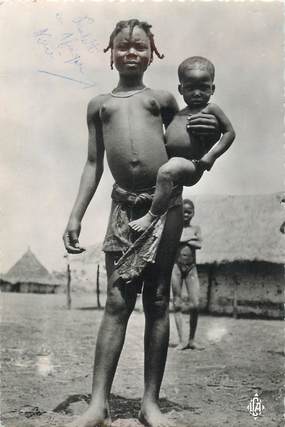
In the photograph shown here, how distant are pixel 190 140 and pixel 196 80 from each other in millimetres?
275

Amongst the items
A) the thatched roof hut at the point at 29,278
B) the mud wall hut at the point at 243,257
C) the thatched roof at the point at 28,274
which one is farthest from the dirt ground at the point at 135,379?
the thatched roof hut at the point at 29,278

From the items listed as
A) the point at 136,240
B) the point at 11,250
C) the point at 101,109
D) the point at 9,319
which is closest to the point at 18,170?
the point at 11,250

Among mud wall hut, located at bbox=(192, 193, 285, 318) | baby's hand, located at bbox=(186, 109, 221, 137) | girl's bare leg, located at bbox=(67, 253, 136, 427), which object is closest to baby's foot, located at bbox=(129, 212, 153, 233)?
girl's bare leg, located at bbox=(67, 253, 136, 427)

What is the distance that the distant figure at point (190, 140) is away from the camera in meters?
2.69

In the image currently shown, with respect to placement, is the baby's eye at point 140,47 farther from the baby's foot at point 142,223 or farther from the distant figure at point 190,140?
the baby's foot at point 142,223

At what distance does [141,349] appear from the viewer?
5.63 meters

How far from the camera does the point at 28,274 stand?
1236cm

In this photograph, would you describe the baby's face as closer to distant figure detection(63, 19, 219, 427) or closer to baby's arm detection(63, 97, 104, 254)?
distant figure detection(63, 19, 219, 427)

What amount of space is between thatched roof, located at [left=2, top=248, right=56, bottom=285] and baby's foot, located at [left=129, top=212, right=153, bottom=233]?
8588 millimetres

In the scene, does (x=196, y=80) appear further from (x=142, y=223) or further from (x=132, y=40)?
(x=142, y=223)

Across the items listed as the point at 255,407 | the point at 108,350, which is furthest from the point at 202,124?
the point at 255,407

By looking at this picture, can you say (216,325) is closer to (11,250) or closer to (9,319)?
(9,319)

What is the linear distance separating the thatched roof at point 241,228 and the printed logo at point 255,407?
25.7 ft

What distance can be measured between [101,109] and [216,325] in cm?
681
